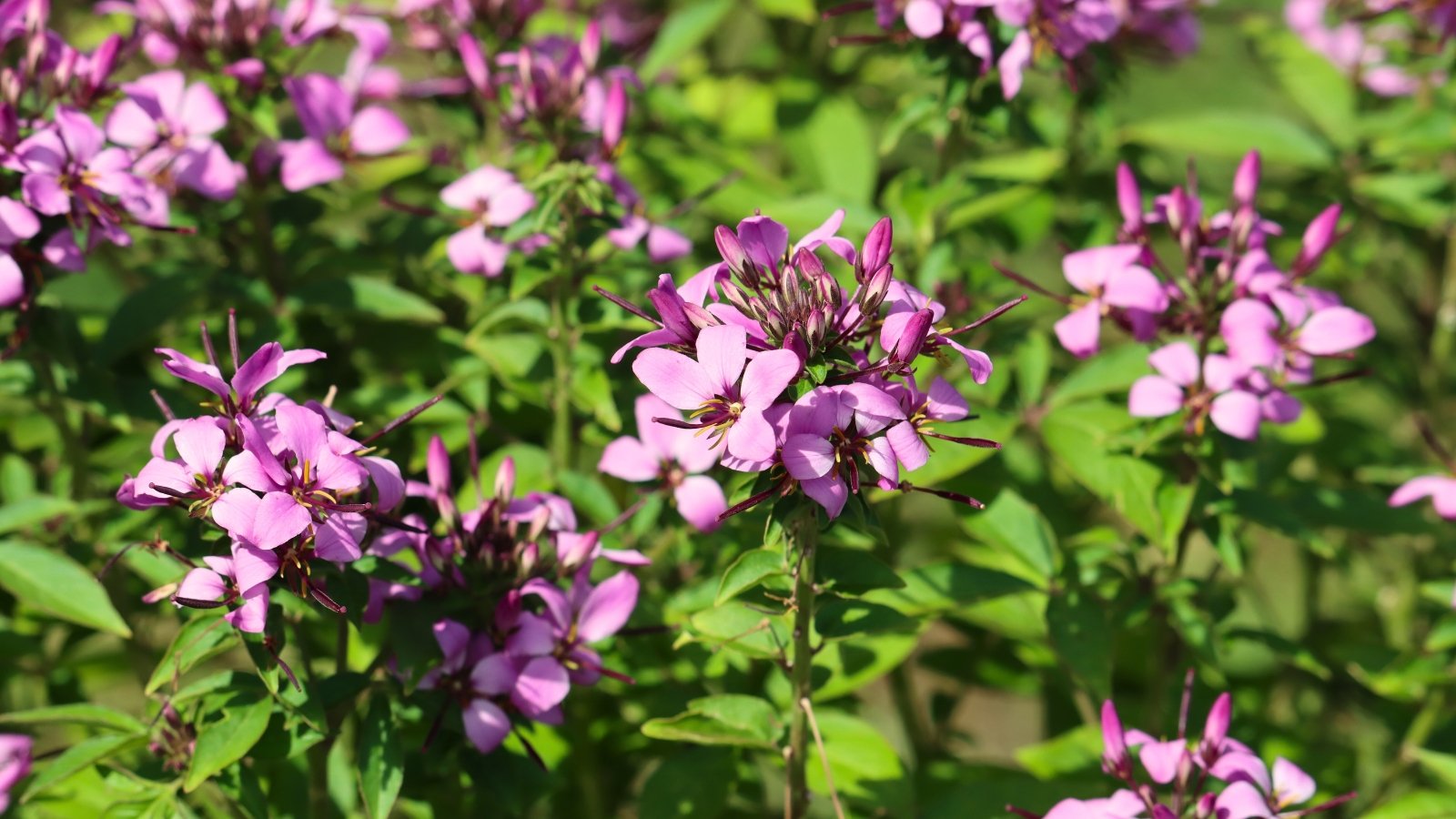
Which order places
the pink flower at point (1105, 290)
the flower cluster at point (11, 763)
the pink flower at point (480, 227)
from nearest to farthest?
the pink flower at point (1105, 290) → the flower cluster at point (11, 763) → the pink flower at point (480, 227)

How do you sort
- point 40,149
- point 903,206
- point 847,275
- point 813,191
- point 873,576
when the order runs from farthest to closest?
point 813,191, point 903,206, point 847,275, point 40,149, point 873,576

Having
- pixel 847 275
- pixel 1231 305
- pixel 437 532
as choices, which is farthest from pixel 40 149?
pixel 1231 305

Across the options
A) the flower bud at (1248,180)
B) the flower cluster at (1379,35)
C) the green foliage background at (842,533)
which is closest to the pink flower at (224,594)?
the green foliage background at (842,533)

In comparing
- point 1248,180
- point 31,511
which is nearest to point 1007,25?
point 1248,180

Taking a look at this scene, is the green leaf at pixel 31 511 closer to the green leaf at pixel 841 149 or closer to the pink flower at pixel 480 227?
the pink flower at pixel 480 227

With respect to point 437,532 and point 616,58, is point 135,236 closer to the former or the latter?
point 616,58

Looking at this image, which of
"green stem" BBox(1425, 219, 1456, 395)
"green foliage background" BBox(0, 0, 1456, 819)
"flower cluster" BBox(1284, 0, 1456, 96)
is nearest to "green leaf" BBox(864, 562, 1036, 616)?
"green foliage background" BBox(0, 0, 1456, 819)

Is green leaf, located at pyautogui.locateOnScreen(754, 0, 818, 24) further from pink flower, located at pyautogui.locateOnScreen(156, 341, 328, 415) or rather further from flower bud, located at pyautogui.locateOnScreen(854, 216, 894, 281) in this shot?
pink flower, located at pyautogui.locateOnScreen(156, 341, 328, 415)
